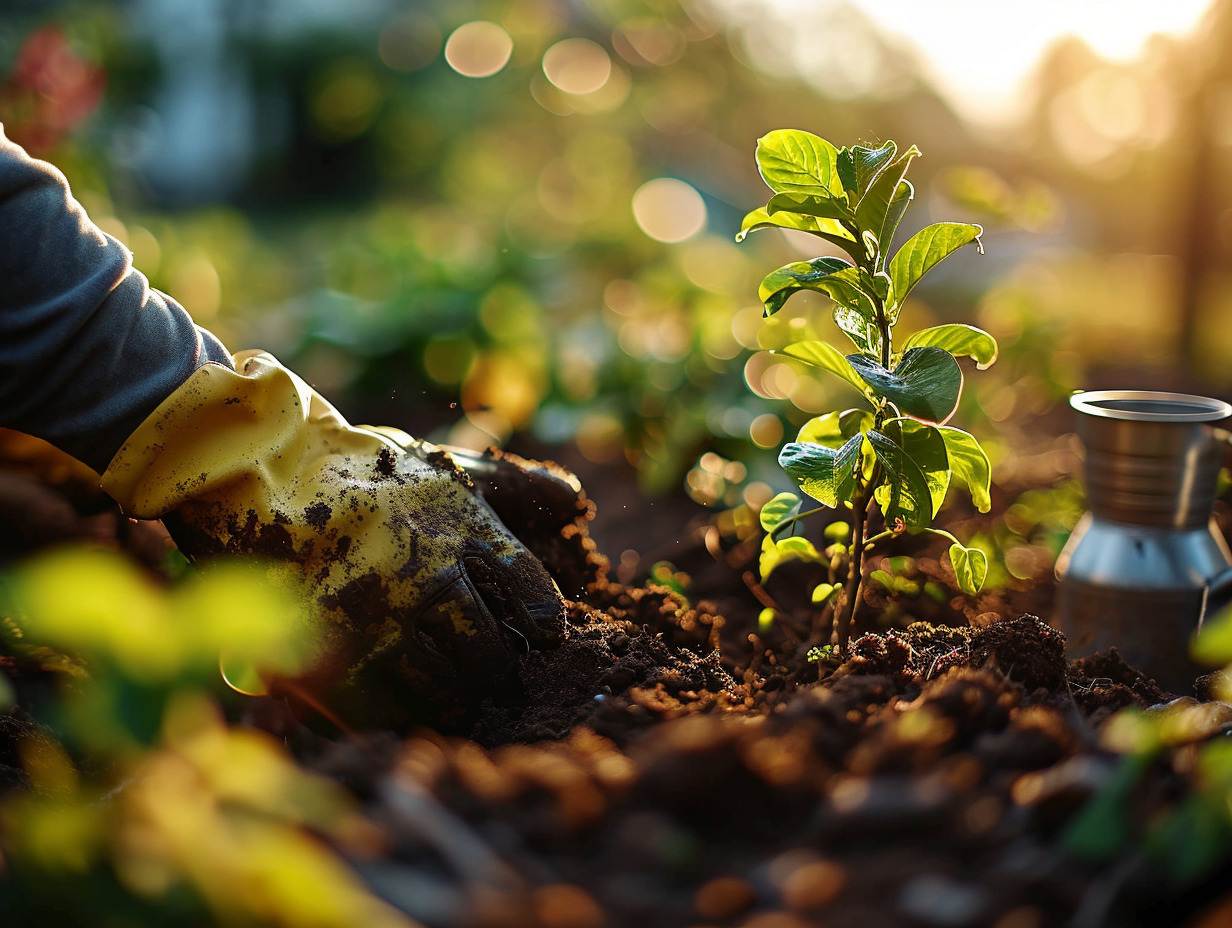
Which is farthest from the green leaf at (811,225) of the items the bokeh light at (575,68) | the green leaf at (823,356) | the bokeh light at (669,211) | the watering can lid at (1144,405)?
the bokeh light at (575,68)

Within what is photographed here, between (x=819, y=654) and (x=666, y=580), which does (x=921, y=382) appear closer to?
(x=819, y=654)

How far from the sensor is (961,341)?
1.25 meters

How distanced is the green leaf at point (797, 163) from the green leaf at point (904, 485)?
1.14 ft

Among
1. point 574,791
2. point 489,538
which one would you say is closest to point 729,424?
point 489,538

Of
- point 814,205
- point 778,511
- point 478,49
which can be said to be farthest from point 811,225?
point 478,49

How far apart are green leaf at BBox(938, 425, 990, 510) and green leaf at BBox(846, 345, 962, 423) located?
0.10 m

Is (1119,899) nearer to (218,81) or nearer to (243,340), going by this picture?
(243,340)

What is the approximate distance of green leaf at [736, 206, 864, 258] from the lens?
124 centimetres

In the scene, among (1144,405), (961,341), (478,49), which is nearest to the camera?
(961,341)

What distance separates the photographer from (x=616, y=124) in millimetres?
7793

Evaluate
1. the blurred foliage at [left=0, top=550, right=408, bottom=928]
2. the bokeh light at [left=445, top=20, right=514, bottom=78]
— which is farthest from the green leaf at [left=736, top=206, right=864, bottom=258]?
the bokeh light at [left=445, top=20, right=514, bottom=78]

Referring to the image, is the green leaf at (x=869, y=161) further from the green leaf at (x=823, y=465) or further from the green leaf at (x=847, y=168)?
the green leaf at (x=823, y=465)

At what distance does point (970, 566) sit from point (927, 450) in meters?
0.19

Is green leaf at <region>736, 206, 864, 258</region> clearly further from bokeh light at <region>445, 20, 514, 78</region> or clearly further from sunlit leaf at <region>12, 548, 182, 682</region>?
bokeh light at <region>445, 20, 514, 78</region>
